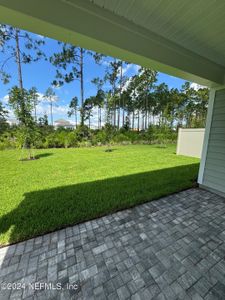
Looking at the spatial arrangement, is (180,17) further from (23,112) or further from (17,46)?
(17,46)

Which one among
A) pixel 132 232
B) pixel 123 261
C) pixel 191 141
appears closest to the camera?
pixel 123 261

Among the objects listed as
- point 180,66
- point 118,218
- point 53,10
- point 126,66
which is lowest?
point 118,218

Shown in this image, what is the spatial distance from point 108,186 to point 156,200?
1133 millimetres

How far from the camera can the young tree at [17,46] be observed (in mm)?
6883

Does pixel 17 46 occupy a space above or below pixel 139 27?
above

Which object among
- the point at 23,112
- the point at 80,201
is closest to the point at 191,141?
the point at 80,201

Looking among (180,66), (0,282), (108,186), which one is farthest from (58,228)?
(180,66)

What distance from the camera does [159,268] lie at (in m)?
1.41

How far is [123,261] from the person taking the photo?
4.85 feet

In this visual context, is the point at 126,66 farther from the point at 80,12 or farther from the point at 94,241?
the point at 94,241

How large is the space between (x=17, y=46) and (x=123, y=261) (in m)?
9.83

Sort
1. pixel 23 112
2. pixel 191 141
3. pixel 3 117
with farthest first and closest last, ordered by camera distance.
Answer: pixel 3 117 → pixel 191 141 → pixel 23 112

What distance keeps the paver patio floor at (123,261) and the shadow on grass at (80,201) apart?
0.59ft

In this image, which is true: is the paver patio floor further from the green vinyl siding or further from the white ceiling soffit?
the white ceiling soffit
